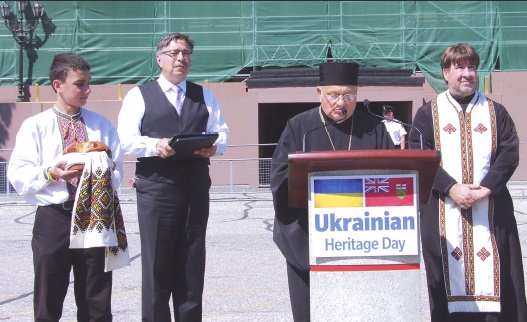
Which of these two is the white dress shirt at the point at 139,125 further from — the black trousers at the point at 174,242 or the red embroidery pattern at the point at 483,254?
the red embroidery pattern at the point at 483,254

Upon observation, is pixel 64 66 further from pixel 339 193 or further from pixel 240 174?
pixel 240 174

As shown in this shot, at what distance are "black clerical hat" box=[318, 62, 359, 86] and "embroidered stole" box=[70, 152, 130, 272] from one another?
144 cm

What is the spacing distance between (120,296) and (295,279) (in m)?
3.47

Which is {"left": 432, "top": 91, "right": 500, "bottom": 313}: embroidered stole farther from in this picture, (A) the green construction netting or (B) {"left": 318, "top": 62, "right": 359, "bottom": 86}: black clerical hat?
(A) the green construction netting

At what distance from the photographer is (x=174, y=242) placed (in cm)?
518

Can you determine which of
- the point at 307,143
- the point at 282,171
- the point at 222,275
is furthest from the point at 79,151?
the point at 222,275

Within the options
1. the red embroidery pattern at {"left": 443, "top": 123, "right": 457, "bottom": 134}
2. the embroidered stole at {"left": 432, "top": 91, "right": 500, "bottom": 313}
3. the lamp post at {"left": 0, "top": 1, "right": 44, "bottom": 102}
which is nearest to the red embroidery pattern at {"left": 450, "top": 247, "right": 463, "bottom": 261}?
the embroidered stole at {"left": 432, "top": 91, "right": 500, "bottom": 313}

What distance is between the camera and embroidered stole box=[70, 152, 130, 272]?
472cm

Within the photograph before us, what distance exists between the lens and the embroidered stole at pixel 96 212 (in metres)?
4.72

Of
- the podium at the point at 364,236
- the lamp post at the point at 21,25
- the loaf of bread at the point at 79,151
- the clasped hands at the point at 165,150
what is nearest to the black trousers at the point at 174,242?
the clasped hands at the point at 165,150

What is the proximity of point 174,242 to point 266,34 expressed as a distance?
63.8ft

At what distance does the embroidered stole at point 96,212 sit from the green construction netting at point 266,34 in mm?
19123

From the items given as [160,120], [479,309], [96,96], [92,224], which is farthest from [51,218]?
[96,96]

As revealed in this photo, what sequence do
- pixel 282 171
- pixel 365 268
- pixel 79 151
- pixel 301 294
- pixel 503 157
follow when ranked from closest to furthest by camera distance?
pixel 365 268
pixel 282 171
pixel 301 294
pixel 79 151
pixel 503 157
